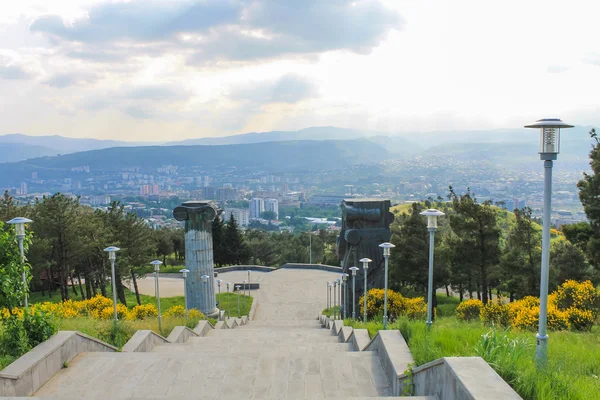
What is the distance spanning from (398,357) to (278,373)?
1.39m

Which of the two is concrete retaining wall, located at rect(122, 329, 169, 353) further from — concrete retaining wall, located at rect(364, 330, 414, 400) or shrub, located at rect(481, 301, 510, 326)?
shrub, located at rect(481, 301, 510, 326)

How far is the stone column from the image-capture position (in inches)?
607

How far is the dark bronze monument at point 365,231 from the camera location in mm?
13367

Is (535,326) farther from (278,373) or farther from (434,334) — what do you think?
(278,373)

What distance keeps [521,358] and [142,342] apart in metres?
5.44

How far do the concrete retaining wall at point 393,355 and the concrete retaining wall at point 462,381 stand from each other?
41cm

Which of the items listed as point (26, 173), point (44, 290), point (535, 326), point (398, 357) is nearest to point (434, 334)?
point (398, 357)

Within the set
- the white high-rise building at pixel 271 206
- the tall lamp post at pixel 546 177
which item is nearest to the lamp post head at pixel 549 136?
the tall lamp post at pixel 546 177

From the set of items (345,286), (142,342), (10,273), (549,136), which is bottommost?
(345,286)

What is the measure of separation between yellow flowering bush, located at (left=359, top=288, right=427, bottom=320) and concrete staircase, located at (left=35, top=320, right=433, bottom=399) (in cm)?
610

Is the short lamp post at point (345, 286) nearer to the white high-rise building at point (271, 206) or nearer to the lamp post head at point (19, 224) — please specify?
the lamp post head at point (19, 224)

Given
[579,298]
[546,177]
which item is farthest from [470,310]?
[546,177]

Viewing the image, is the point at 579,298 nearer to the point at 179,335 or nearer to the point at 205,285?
the point at 179,335

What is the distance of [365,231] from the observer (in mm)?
13445
